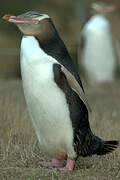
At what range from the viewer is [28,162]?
4.64 metres

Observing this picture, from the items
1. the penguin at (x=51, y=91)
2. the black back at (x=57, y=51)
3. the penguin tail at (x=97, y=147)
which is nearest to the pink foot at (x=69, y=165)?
the penguin at (x=51, y=91)

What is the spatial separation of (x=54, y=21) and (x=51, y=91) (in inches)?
536

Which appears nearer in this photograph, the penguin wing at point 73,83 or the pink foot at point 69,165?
the penguin wing at point 73,83

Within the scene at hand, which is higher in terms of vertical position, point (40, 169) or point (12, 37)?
point (40, 169)

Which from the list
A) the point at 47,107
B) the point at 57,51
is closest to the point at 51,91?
the point at 47,107

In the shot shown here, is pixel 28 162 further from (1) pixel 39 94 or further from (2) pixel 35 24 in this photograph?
(2) pixel 35 24

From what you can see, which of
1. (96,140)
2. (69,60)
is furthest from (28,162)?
(69,60)

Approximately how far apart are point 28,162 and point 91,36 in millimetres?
8034

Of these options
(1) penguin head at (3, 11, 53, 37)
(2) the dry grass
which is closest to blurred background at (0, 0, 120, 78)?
(2) the dry grass

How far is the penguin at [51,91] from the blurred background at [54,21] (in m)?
8.71

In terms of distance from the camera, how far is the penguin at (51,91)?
14.1ft

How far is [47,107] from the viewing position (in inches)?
172

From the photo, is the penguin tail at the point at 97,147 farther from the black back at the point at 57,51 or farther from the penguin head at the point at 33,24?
the penguin head at the point at 33,24

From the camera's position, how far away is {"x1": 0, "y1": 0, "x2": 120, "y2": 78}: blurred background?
45.7 feet
